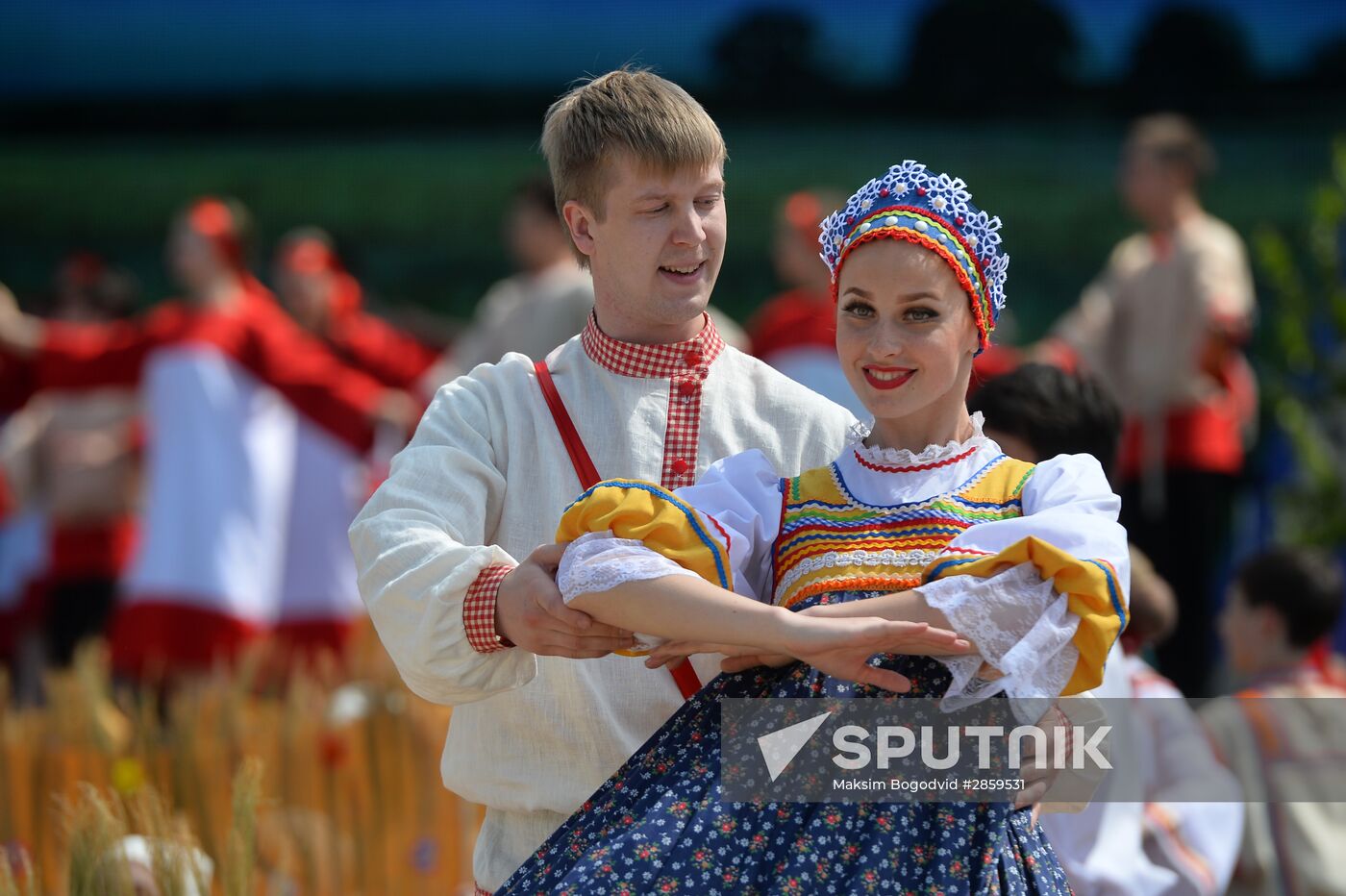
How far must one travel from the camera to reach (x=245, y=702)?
16.2 ft

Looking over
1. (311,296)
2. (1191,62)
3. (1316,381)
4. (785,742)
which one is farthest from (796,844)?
(1191,62)

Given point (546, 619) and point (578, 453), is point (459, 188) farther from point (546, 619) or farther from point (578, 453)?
point (546, 619)

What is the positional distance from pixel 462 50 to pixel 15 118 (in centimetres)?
251

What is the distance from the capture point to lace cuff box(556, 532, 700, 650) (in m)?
2.15

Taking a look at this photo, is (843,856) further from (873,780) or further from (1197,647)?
(1197,647)

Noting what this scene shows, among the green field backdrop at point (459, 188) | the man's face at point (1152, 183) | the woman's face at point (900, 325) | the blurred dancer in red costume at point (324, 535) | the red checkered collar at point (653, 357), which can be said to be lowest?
the woman's face at point (900, 325)

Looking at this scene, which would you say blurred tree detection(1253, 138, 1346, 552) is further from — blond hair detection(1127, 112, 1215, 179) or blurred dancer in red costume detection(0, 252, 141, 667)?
blurred dancer in red costume detection(0, 252, 141, 667)

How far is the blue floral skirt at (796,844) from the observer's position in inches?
82.4

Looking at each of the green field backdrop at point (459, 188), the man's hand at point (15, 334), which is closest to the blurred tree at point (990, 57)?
the green field backdrop at point (459, 188)

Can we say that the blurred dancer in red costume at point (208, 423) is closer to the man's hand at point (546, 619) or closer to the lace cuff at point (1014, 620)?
the man's hand at point (546, 619)

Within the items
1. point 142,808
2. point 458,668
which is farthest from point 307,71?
point 458,668

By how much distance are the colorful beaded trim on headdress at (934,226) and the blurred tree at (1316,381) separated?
4246 mm

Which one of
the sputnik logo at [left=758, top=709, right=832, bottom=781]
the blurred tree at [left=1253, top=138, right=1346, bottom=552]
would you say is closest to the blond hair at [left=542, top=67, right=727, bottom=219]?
the sputnik logo at [left=758, top=709, right=832, bottom=781]

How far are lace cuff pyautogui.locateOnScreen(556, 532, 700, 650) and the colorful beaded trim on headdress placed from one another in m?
0.47
